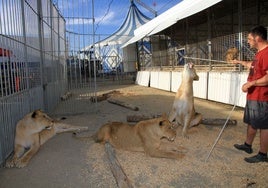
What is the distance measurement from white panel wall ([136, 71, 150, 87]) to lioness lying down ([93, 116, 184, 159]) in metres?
15.1

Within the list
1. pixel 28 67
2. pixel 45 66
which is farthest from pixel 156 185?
pixel 45 66

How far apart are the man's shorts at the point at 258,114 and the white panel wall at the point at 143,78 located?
51.5 feet

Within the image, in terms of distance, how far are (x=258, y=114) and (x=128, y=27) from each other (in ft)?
87.0

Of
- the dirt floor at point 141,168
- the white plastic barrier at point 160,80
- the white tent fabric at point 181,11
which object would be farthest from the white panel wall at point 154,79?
the dirt floor at point 141,168

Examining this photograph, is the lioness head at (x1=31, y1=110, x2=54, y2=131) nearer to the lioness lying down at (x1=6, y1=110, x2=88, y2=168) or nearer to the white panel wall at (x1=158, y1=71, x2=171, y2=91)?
the lioness lying down at (x1=6, y1=110, x2=88, y2=168)

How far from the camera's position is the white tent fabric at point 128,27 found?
27.0m

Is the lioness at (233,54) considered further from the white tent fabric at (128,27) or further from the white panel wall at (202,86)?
the white tent fabric at (128,27)

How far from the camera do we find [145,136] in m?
4.91

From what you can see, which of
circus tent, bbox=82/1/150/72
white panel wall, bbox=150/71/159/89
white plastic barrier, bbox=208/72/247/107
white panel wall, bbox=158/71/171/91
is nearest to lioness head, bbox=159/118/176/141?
white plastic barrier, bbox=208/72/247/107

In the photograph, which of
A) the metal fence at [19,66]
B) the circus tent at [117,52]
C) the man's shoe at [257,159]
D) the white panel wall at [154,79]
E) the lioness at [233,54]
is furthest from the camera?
the circus tent at [117,52]

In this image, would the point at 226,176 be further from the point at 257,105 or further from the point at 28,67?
the point at 28,67

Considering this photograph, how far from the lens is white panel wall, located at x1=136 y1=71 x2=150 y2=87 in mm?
20447

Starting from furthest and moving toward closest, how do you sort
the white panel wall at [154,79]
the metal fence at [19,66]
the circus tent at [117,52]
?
the circus tent at [117,52]
the white panel wall at [154,79]
the metal fence at [19,66]

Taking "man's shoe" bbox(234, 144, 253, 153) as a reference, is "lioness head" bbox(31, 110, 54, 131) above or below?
above
